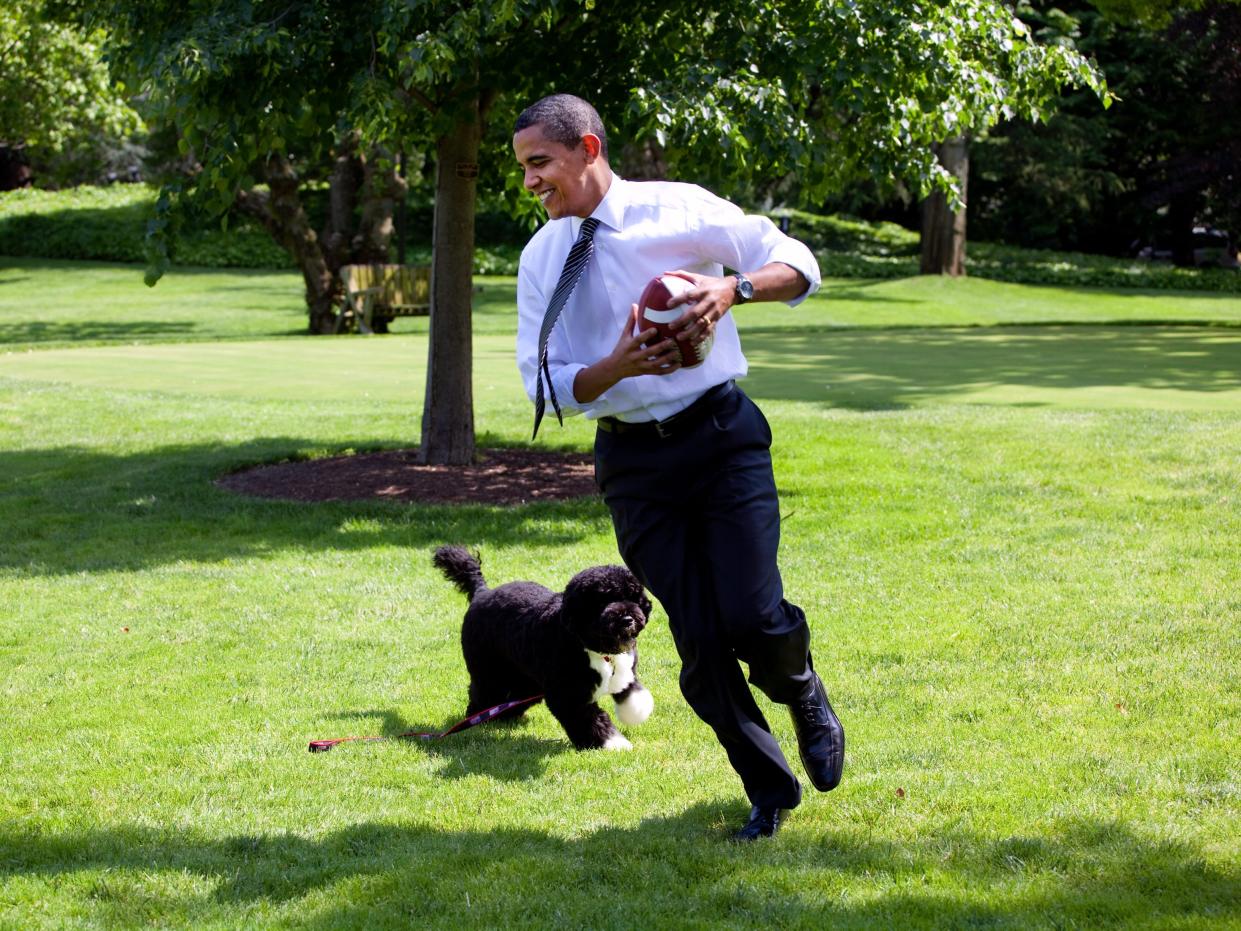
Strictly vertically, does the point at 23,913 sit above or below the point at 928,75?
below

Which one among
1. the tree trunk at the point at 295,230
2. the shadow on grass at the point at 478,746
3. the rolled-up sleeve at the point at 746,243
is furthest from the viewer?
the tree trunk at the point at 295,230

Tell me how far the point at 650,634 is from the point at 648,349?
363 centimetres

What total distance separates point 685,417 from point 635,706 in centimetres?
160

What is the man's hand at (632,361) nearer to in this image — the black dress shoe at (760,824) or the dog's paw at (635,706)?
the black dress shoe at (760,824)

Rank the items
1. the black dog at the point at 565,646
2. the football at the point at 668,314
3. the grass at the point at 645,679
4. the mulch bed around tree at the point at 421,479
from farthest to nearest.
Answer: the mulch bed around tree at the point at 421,479 → the black dog at the point at 565,646 → the grass at the point at 645,679 → the football at the point at 668,314

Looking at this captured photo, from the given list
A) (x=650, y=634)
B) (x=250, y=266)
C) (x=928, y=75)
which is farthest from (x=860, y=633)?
(x=250, y=266)

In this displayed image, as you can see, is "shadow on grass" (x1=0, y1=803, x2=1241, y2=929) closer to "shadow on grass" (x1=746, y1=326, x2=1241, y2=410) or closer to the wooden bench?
"shadow on grass" (x1=746, y1=326, x2=1241, y2=410)

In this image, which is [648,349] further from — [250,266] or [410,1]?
[250,266]

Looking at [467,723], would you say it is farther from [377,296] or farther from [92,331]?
[92,331]

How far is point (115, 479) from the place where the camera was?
1203 centimetres

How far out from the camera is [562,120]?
431 cm

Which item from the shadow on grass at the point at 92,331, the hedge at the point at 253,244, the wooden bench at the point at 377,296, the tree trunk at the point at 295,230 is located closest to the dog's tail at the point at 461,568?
the tree trunk at the point at 295,230

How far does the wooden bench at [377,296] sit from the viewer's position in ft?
90.0

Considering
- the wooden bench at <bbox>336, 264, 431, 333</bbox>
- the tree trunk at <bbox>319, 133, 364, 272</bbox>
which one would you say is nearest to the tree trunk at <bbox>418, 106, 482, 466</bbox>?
the wooden bench at <bbox>336, 264, 431, 333</bbox>
